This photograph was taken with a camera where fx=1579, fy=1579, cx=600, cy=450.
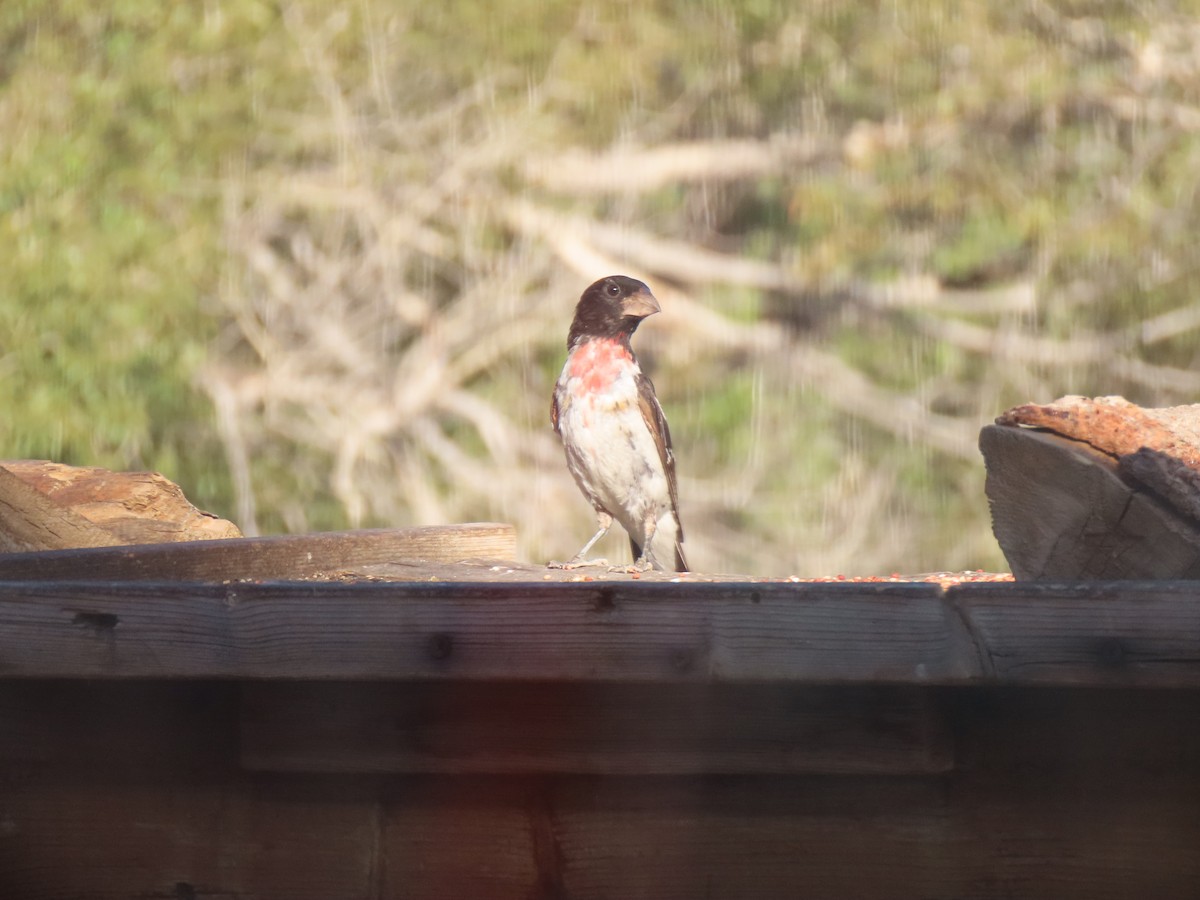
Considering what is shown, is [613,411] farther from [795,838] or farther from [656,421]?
[795,838]

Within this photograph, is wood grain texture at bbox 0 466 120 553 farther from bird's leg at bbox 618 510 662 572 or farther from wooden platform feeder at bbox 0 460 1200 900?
bird's leg at bbox 618 510 662 572

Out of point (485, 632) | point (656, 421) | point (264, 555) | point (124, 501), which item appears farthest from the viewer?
point (656, 421)

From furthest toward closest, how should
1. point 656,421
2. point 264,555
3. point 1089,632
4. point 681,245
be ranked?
1. point 681,245
2. point 656,421
3. point 264,555
4. point 1089,632

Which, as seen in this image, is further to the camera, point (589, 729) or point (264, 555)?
point (264, 555)

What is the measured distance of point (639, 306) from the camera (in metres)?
5.26

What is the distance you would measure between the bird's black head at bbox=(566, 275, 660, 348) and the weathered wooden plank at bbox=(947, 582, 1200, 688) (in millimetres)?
3802

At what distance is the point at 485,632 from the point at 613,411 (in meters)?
3.67

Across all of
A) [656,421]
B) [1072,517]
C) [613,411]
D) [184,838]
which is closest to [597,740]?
[184,838]

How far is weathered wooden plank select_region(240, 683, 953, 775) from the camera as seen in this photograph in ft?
5.16

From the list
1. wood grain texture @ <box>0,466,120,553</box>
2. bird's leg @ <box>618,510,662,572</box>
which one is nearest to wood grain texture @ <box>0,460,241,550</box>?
wood grain texture @ <box>0,466,120,553</box>

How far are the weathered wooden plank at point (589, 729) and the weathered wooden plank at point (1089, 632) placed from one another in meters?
0.15

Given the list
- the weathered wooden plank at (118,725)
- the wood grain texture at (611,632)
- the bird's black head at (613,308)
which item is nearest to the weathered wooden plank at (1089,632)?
the wood grain texture at (611,632)

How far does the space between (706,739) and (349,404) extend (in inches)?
333

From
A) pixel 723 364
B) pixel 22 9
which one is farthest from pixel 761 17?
pixel 22 9
